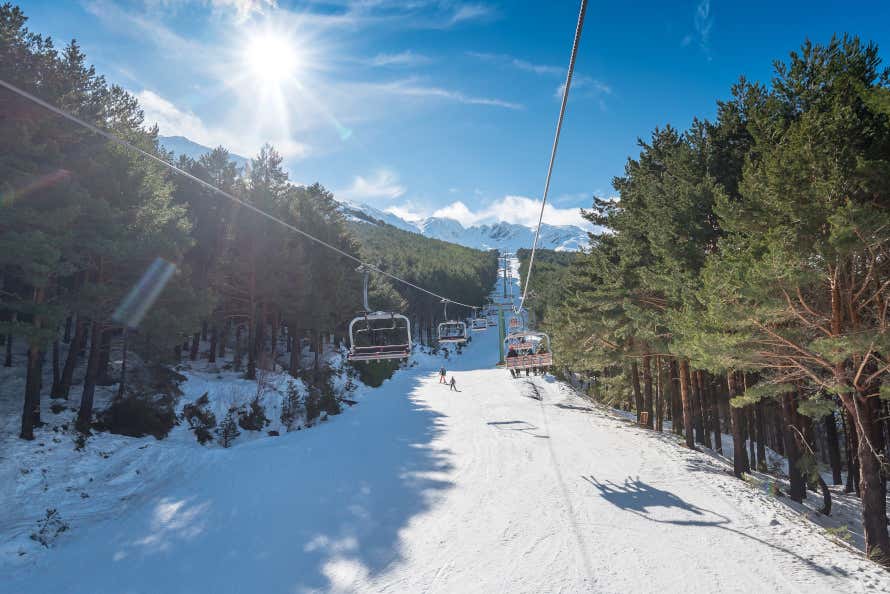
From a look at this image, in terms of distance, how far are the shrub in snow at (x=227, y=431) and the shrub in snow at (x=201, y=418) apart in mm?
365

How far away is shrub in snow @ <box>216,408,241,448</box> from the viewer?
61.5ft

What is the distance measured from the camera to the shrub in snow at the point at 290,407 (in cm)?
2239

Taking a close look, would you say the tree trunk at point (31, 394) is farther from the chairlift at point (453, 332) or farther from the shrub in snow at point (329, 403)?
the chairlift at point (453, 332)

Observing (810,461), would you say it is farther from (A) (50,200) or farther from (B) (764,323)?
(A) (50,200)

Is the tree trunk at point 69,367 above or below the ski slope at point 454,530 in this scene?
above

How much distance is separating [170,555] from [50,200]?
11049 mm

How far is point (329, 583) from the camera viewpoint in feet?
28.8

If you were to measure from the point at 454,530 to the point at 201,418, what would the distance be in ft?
45.4

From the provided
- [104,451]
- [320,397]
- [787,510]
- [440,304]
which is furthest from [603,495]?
[440,304]

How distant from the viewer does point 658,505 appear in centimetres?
1196

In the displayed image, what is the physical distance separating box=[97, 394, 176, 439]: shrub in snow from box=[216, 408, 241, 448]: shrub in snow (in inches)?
76.0

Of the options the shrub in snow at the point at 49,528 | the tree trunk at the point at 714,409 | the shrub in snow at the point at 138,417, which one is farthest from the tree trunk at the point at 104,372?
the tree trunk at the point at 714,409

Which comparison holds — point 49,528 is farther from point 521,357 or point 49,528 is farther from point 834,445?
point 834,445

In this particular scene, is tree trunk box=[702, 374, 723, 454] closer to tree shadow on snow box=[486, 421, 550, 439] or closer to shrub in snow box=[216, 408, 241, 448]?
tree shadow on snow box=[486, 421, 550, 439]
